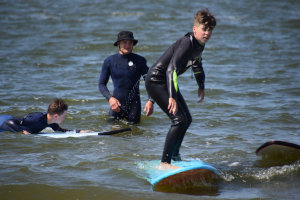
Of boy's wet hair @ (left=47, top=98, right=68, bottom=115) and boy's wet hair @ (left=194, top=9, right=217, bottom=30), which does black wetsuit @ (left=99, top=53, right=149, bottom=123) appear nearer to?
boy's wet hair @ (left=47, top=98, right=68, bottom=115)

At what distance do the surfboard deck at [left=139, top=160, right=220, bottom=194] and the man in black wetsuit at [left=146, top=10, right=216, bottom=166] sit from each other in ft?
0.70

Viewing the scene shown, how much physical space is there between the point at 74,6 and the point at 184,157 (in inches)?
773

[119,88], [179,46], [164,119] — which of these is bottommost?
[164,119]

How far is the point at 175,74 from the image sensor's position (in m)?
4.95

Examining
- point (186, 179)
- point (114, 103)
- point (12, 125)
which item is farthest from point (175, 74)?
point (12, 125)

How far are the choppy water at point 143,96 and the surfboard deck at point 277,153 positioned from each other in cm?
17

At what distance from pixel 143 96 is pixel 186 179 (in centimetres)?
569

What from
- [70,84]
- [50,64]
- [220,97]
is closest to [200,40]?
[220,97]

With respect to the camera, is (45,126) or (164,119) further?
(164,119)

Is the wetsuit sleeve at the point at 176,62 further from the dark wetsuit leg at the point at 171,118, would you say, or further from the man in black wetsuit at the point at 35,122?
the man in black wetsuit at the point at 35,122

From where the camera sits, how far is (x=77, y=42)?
56.5 ft

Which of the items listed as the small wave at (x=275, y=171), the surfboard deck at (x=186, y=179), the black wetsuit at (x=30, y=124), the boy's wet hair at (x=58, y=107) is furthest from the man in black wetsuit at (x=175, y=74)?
the black wetsuit at (x=30, y=124)

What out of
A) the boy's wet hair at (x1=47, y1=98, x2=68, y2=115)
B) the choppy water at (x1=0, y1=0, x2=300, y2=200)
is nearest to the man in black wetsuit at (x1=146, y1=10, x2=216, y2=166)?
the choppy water at (x1=0, y1=0, x2=300, y2=200)

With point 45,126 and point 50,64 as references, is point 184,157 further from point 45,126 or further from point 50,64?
point 50,64
